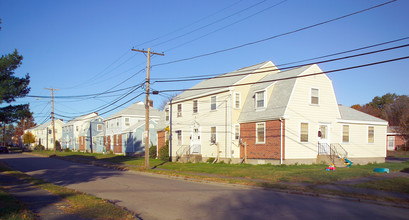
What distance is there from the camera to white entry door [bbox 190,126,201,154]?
30.4 meters

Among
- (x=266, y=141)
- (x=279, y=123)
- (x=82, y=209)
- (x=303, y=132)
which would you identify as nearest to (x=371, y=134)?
(x=303, y=132)

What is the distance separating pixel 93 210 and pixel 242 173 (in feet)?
37.7

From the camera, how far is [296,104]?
24.0 m

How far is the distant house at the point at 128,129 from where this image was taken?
147ft

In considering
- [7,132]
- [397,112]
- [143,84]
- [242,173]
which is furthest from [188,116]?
[7,132]

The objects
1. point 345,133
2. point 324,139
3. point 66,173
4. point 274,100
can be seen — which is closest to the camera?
point 66,173

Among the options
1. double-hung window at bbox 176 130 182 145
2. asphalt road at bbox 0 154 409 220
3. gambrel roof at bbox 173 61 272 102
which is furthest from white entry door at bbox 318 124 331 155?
double-hung window at bbox 176 130 182 145

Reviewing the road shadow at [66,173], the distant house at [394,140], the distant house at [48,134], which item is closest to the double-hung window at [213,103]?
the road shadow at [66,173]

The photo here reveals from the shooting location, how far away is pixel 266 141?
957 inches

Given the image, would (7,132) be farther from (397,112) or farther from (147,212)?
(147,212)

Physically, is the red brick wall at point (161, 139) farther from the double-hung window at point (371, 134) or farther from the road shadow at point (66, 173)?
the double-hung window at point (371, 134)

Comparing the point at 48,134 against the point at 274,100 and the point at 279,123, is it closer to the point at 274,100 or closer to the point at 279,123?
the point at 274,100

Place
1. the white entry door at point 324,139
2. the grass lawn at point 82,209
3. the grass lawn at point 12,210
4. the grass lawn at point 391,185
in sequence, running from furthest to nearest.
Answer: the white entry door at point 324,139, the grass lawn at point 391,185, the grass lawn at point 82,209, the grass lawn at point 12,210

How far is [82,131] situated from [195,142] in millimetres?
43124
